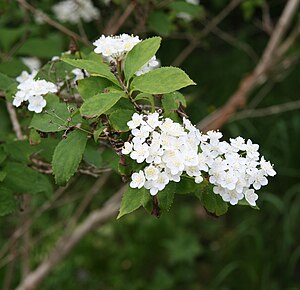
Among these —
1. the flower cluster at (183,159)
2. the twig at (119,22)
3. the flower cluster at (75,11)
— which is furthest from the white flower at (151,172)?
the flower cluster at (75,11)

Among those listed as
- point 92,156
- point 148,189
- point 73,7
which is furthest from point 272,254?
point 148,189

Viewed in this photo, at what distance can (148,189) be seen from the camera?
1.12m

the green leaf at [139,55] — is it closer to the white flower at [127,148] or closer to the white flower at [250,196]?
the white flower at [127,148]

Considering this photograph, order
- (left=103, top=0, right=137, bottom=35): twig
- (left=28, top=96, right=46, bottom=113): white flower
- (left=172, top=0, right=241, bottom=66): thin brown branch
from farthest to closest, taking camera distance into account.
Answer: (left=172, top=0, right=241, bottom=66): thin brown branch → (left=103, top=0, right=137, bottom=35): twig → (left=28, top=96, right=46, bottom=113): white flower

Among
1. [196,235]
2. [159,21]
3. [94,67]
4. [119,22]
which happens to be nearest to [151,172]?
[94,67]

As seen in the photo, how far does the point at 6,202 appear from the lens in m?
1.46

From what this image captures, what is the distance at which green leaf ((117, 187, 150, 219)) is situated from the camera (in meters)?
1.12

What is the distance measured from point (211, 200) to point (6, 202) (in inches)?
22.1

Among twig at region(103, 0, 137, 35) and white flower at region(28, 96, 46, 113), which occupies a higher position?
white flower at region(28, 96, 46, 113)

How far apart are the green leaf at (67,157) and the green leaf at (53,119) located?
0.11ft

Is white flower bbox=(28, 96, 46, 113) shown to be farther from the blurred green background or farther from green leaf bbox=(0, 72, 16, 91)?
the blurred green background

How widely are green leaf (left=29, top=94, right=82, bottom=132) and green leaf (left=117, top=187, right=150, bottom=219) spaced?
0.65ft

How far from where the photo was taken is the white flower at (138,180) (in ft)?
3.53

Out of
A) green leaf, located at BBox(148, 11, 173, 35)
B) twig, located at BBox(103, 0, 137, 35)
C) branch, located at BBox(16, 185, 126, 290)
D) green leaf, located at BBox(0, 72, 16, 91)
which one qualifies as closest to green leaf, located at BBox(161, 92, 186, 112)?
green leaf, located at BBox(0, 72, 16, 91)
